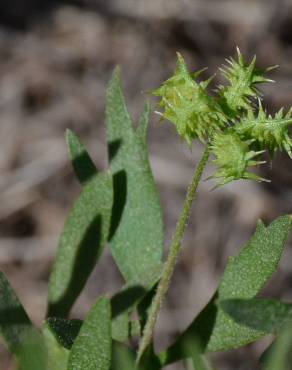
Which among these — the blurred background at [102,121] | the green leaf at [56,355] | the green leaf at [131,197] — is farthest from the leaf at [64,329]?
the blurred background at [102,121]

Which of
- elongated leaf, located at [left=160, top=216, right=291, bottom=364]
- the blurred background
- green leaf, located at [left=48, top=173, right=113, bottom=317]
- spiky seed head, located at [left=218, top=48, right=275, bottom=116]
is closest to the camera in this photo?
spiky seed head, located at [left=218, top=48, right=275, bottom=116]

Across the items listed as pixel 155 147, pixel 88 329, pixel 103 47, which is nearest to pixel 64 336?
pixel 88 329

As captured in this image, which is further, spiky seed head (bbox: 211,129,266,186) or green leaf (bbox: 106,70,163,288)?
green leaf (bbox: 106,70,163,288)

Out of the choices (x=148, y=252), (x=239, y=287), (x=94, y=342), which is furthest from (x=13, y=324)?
(x=239, y=287)

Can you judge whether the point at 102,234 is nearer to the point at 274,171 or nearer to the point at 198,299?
the point at 198,299

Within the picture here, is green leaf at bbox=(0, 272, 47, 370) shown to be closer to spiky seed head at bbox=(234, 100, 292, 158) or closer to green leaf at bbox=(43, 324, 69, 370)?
green leaf at bbox=(43, 324, 69, 370)

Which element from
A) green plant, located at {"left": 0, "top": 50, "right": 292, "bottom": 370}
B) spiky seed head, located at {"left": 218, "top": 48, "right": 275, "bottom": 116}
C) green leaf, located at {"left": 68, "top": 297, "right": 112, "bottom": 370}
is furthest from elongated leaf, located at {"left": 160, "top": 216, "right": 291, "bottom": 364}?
green leaf, located at {"left": 68, "top": 297, "right": 112, "bottom": 370}
